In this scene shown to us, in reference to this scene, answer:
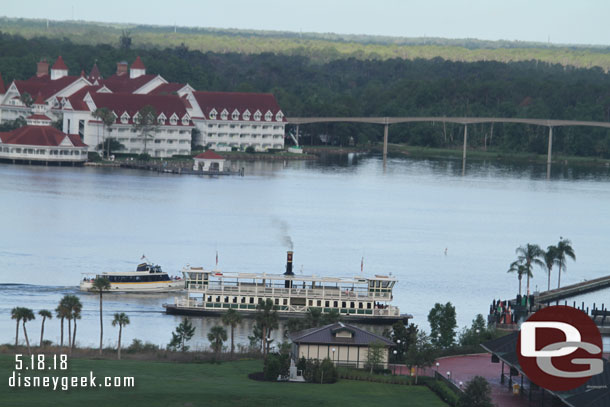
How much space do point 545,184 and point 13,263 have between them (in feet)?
186

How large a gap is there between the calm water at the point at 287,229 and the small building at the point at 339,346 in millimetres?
6361

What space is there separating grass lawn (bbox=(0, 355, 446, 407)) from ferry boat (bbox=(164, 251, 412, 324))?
10.8 metres

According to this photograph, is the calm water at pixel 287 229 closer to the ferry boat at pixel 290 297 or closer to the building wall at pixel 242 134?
the ferry boat at pixel 290 297

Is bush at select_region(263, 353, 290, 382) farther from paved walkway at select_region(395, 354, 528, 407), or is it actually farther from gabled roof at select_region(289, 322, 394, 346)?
paved walkway at select_region(395, 354, 528, 407)

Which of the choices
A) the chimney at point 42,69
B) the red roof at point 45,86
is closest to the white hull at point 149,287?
the red roof at point 45,86

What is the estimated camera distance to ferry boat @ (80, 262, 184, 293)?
49.3m

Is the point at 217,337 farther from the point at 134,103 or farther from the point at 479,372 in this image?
the point at 134,103

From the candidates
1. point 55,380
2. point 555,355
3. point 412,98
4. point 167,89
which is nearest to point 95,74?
point 167,89

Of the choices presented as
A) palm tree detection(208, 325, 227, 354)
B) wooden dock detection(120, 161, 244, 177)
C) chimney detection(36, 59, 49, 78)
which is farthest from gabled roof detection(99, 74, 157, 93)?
palm tree detection(208, 325, 227, 354)

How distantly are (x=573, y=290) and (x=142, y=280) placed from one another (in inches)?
673

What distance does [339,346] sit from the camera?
3612 centimetres

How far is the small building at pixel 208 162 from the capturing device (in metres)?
104

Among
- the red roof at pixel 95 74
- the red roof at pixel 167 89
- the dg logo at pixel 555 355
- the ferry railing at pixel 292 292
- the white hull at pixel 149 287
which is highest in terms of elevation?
the red roof at pixel 95 74

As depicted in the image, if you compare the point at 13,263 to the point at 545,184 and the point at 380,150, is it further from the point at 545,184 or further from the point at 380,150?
the point at 380,150
